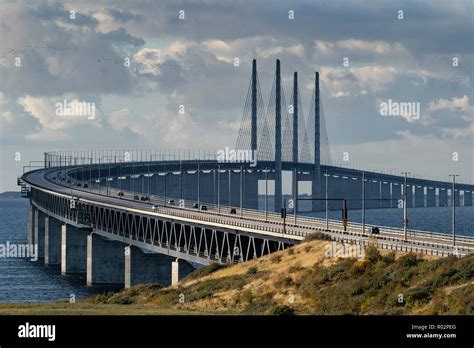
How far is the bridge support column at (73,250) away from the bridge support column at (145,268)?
2196cm

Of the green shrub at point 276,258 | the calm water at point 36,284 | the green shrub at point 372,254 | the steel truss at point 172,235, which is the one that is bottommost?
the calm water at point 36,284

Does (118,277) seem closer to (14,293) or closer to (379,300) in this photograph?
(14,293)

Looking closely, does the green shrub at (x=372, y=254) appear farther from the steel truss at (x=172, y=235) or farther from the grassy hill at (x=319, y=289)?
the steel truss at (x=172, y=235)

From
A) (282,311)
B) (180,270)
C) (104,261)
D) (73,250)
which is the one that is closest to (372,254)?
(282,311)

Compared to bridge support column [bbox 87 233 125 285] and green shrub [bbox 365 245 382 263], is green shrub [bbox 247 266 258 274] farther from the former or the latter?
bridge support column [bbox 87 233 125 285]

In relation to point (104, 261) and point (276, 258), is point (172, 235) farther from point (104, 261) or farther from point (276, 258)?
point (276, 258)

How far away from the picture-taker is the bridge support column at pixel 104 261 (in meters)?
140

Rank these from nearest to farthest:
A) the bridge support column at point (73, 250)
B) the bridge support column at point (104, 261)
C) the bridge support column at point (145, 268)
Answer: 1. the bridge support column at point (145, 268)
2. the bridge support column at point (104, 261)
3. the bridge support column at point (73, 250)

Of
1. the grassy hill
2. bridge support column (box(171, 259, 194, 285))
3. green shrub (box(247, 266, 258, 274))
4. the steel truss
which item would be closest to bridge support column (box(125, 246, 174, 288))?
the steel truss

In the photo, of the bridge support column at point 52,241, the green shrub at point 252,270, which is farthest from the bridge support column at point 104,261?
the green shrub at point 252,270

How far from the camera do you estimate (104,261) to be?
144 meters

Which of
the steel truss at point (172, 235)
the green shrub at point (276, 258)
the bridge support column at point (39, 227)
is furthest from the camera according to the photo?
the bridge support column at point (39, 227)

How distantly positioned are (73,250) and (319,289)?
94.9 metres
